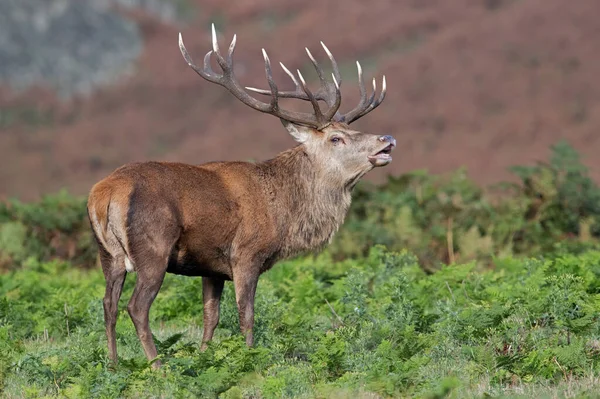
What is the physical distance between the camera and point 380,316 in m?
9.09

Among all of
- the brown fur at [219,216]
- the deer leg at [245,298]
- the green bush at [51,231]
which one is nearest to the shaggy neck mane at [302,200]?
the brown fur at [219,216]

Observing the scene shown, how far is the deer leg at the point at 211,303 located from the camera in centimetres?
Answer: 933

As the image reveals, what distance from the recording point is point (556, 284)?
8695 millimetres

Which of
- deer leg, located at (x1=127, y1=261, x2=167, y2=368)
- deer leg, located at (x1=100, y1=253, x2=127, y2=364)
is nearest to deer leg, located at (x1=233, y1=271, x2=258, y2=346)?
deer leg, located at (x1=127, y1=261, x2=167, y2=368)

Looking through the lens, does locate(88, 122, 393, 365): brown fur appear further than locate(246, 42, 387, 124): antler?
No

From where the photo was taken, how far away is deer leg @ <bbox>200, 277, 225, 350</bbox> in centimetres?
933

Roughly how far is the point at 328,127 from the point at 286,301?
6.44 ft

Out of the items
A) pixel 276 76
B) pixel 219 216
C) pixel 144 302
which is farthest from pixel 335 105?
pixel 276 76

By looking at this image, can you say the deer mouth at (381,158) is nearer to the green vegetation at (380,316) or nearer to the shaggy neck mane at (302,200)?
the shaggy neck mane at (302,200)

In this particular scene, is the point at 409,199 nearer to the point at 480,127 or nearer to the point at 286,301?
the point at 286,301

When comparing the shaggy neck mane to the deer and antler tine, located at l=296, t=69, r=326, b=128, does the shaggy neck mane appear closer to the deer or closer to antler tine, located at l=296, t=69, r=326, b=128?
the deer

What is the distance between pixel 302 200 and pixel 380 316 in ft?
4.39

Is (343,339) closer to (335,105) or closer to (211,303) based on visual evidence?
(211,303)

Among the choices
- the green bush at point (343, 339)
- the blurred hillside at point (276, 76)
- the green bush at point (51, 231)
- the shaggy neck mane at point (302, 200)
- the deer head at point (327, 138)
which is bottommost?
the green bush at point (343, 339)
